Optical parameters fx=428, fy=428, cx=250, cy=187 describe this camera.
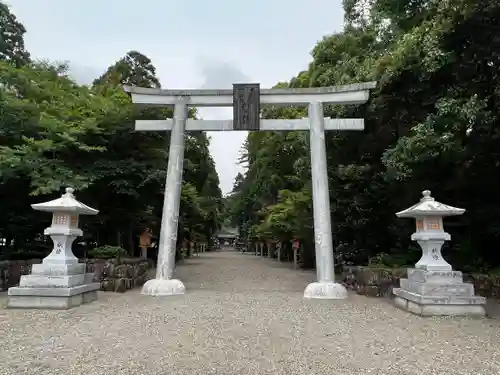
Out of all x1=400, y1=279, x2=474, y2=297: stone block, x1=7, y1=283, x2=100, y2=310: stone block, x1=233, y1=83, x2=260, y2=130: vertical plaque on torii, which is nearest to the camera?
x1=400, y1=279, x2=474, y2=297: stone block

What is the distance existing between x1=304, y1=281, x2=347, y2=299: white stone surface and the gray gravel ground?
767 millimetres

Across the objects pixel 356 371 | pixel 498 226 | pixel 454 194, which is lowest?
pixel 356 371

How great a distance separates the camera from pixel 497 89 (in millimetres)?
7668

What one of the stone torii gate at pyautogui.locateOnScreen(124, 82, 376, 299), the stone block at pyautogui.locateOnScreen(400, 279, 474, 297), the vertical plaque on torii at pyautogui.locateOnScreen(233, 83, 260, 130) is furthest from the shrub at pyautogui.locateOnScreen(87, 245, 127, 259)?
the stone block at pyautogui.locateOnScreen(400, 279, 474, 297)

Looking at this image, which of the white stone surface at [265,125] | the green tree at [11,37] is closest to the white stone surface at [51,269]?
the white stone surface at [265,125]

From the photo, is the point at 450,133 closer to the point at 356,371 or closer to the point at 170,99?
the point at 356,371

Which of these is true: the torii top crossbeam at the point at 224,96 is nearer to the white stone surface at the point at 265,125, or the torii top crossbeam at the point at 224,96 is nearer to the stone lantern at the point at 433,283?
the white stone surface at the point at 265,125

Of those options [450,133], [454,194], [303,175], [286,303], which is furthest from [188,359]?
[303,175]

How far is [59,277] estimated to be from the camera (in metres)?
7.58

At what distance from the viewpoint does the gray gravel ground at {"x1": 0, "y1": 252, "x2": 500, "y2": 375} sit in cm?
414

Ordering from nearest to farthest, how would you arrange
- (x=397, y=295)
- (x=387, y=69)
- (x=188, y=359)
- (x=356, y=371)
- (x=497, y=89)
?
(x=356, y=371) < (x=188, y=359) < (x=497, y=89) < (x=397, y=295) < (x=387, y=69)

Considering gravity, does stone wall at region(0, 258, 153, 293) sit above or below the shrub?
below

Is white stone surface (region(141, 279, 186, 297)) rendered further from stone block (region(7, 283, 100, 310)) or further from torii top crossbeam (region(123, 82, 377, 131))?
torii top crossbeam (region(123, 82, 377, 131))

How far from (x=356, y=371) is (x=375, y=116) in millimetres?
8559
